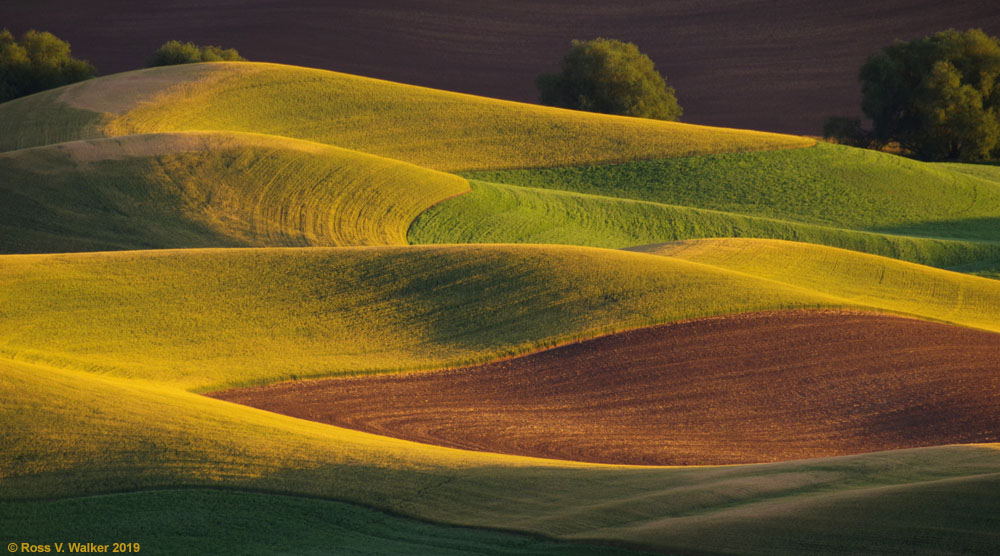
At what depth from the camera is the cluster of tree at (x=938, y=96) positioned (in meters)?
65.5

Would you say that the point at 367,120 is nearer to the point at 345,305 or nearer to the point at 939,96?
the point at 345,305

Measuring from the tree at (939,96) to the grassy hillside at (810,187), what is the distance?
17299 millimetres

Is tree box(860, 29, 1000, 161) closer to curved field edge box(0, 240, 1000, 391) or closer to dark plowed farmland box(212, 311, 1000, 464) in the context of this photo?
curved field edge box(0, 240, 1000, 391)

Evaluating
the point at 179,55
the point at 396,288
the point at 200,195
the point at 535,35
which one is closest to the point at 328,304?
the point at 396,288

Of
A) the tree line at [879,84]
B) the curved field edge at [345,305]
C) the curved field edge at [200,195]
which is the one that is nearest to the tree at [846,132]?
the tree line at [879,84]

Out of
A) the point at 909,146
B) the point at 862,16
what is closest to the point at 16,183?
the point at 909,146

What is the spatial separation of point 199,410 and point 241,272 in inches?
389

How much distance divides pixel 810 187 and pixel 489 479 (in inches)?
1509

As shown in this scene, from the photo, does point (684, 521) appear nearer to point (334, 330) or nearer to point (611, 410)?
point (611, 410)

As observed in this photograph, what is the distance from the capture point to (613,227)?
3816 centimetres

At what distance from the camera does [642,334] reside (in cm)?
2080

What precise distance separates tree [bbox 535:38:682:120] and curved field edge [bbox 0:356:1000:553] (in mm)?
59079

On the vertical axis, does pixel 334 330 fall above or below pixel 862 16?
below

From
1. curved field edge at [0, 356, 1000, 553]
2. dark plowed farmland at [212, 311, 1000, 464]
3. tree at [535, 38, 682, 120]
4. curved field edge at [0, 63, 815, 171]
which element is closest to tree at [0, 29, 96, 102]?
curved field edge at [0, 63, 815, 171]
